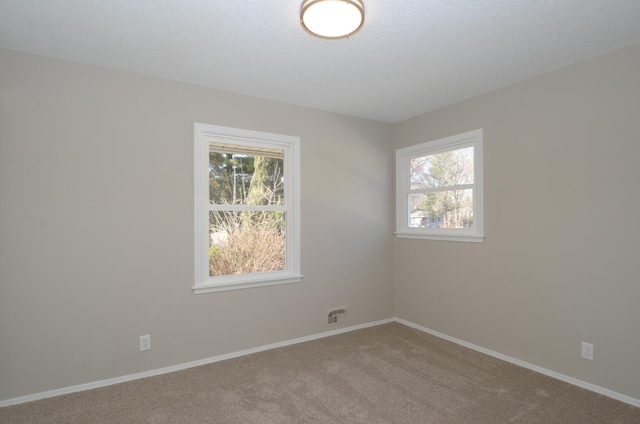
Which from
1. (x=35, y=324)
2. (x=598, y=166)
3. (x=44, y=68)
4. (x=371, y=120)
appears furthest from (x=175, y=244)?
(x=598, y=166)

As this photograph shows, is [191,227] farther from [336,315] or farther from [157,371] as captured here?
[336,315]

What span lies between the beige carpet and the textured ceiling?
2470 mm

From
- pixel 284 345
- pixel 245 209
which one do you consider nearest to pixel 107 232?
pixel 245 209

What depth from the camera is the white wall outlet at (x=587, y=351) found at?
2.65 metres

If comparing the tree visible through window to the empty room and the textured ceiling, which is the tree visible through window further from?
the textured ceiling

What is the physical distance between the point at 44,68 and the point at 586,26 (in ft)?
12.2

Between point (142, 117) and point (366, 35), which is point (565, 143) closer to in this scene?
point (366, 35)

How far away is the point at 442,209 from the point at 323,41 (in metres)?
2.28

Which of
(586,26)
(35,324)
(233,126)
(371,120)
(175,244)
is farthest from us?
(371,120)

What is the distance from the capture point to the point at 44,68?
8.50 feet

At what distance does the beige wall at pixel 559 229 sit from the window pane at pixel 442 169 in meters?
0.25

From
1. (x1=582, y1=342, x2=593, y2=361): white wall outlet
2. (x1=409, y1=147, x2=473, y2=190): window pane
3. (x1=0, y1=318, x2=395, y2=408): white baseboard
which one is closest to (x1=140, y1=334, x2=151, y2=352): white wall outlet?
(x1=0, y1=318, x2=395, y2=408): white baseboard

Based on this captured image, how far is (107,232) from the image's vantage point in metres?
2.78

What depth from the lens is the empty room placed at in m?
2.30
